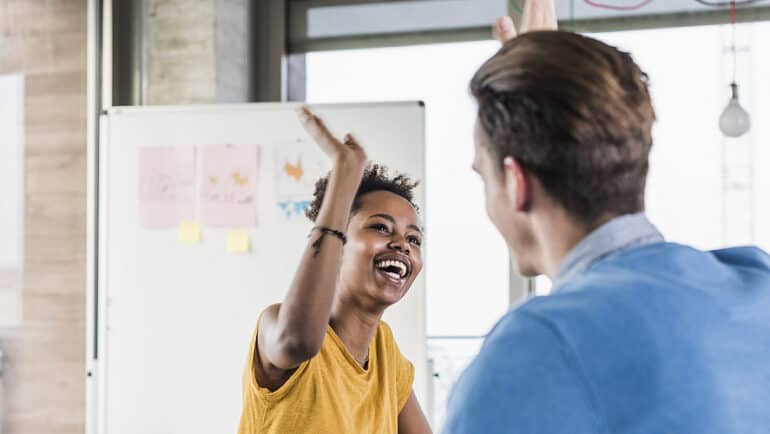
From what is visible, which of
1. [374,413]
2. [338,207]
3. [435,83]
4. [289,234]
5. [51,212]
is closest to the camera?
[338,207]

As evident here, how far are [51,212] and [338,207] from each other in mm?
2181

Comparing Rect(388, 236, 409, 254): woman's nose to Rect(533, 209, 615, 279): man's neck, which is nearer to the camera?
Rect(533, 209, 615, 279): man's neck

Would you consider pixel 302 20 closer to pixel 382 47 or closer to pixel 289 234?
pixel 382 47

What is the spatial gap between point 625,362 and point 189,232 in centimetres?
245

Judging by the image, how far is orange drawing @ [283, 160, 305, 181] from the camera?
2891 millimetres

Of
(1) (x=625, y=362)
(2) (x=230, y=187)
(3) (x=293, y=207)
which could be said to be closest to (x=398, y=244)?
(1) (x=625, y=362)

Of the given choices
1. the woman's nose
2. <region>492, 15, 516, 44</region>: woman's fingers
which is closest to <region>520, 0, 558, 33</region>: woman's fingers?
<region>492, 15, 516, 44</region>: woman's fingers

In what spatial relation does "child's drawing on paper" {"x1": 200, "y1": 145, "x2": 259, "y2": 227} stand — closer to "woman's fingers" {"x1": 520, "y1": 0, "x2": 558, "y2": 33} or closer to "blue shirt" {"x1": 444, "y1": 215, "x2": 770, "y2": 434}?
"woman's fingers" {"x1": 520, "y1": 0, "x2": 558, "y2": 33}

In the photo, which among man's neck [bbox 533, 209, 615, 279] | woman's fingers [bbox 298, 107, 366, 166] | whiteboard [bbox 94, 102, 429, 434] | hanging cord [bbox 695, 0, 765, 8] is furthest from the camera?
hanging cord [bbox 695, 0, 765, 8]

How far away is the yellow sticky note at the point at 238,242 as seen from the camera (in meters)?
2.90

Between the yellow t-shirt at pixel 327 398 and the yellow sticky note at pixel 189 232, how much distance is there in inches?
60.4

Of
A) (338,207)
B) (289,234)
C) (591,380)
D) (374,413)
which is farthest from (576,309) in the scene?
(289,234)

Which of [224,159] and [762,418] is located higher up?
[224,159]

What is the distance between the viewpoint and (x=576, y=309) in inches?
25.5
